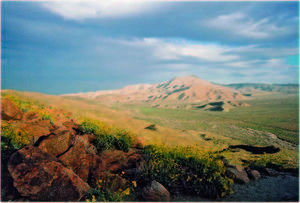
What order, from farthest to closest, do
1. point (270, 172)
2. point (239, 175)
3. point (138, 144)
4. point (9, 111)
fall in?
point (138, 144), point (9, 111), point (270, 172), point (239, 175)

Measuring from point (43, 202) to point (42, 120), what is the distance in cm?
343

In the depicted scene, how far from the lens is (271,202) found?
4.85m

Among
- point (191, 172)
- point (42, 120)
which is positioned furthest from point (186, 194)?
point (42, 120)

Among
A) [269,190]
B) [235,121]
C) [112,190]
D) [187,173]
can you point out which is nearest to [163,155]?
[187,173]

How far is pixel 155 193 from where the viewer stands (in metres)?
4.83

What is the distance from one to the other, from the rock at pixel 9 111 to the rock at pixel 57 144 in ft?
6.06

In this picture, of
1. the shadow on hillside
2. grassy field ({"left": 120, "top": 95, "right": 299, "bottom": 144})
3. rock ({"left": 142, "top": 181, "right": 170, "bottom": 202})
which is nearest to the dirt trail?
rock ({"left": 142, "top": 181, "right": 170, "bottom": 202})

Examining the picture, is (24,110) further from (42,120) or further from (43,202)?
(43,202)

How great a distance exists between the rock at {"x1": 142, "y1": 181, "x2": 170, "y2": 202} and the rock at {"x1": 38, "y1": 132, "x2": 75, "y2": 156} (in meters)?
2.63

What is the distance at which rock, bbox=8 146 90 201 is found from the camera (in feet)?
13.9

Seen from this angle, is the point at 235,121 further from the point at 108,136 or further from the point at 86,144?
the point at 86,144

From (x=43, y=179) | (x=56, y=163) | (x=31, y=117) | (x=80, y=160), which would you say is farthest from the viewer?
(x=31, y=117)

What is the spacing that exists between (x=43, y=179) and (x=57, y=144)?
4.98 feet

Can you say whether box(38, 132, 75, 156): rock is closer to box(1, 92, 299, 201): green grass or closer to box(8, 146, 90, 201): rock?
box(1, 92, 299, 201): green grass
